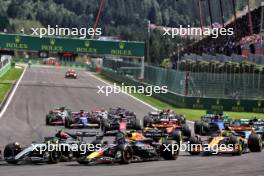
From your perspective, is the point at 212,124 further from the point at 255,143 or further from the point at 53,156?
the point at 53,156

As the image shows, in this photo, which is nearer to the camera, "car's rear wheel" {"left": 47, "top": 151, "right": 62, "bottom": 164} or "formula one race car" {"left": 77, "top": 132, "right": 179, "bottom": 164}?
"car's rear wheel" {"left": 47, "top": 151, "right": 62, "bottom": 164}

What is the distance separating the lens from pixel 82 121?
32750 millimetres

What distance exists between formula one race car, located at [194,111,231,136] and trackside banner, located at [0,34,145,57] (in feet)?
164

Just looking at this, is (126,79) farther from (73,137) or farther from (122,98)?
(73,137)

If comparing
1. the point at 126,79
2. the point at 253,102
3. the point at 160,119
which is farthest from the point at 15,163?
the point at 126,79

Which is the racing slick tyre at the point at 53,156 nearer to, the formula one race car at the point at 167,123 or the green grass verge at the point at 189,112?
the formula one race car at the point at 167,123

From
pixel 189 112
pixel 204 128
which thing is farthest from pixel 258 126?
pixel 189 112

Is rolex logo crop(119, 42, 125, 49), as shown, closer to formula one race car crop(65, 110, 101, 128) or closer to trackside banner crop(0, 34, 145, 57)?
trackside banner crop(0, 34, 145, 57)

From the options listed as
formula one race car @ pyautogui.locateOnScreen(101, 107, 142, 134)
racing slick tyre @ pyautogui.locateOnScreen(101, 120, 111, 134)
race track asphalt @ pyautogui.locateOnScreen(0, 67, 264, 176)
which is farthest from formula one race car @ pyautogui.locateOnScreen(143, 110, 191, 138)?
race track asphalt @ pyautogui.locateOnScreen(0, 67, 264, 176)

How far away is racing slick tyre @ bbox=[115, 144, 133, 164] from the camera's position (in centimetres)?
1919

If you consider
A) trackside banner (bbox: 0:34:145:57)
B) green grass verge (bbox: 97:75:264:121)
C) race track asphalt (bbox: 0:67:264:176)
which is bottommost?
race track asphalt (bbox: 0:67:264:176)

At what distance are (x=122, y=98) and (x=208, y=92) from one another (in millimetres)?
8988

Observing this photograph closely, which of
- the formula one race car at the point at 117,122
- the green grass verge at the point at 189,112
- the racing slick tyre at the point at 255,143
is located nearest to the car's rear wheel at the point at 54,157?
the racing slick tyre at the point at 255,143

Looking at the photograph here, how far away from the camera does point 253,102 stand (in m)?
51.0
